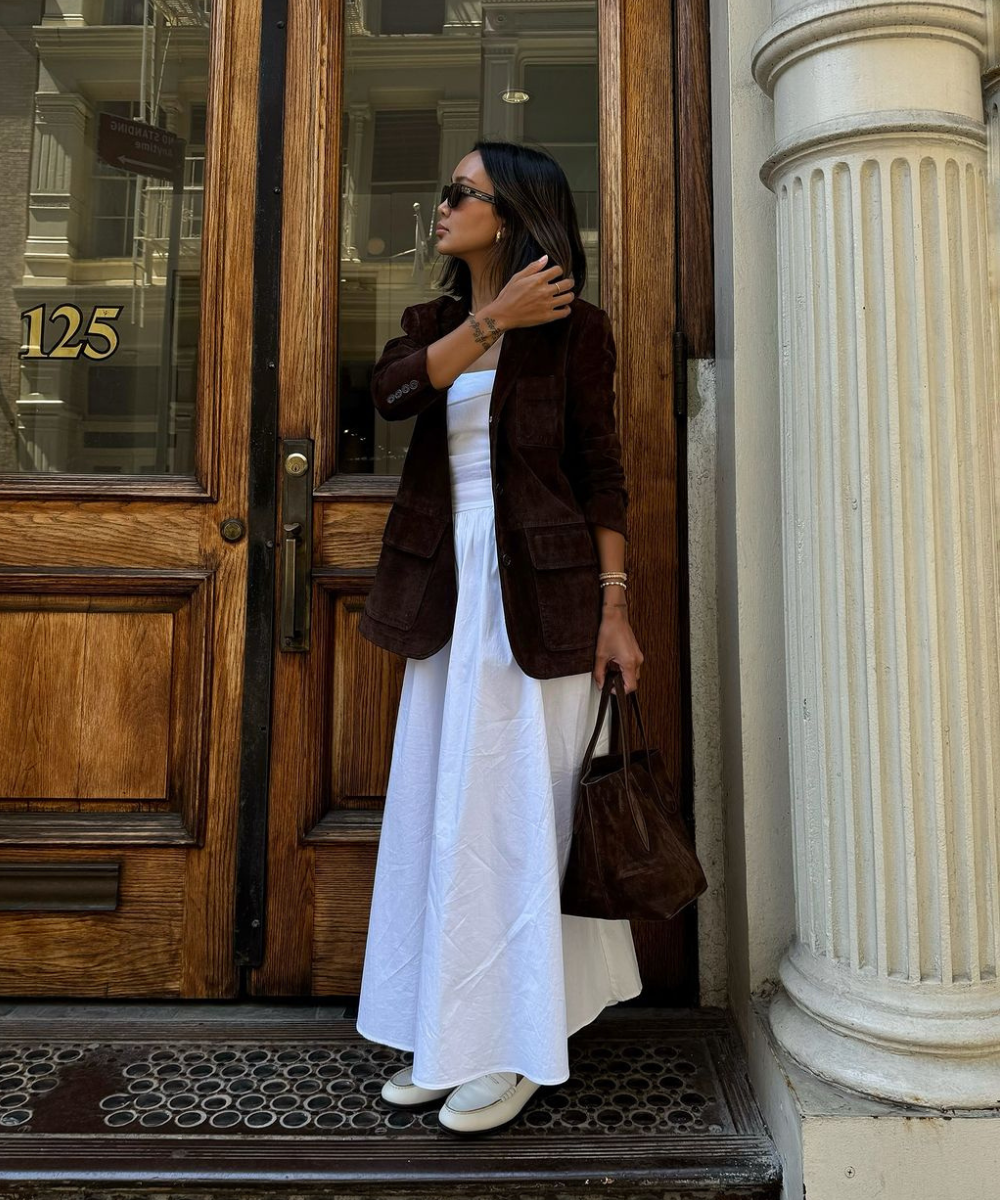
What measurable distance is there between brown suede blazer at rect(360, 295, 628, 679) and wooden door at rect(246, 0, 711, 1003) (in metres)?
0.43

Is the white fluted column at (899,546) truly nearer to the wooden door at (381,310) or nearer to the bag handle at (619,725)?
the bag handle at (619,725)

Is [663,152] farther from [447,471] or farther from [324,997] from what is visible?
[324,997]

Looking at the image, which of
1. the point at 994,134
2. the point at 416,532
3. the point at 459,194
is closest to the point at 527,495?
the point at 416,532

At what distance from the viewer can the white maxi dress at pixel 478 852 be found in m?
1.64

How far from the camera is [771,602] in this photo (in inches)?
75.6

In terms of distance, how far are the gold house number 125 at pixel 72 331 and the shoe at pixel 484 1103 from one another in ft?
5.98

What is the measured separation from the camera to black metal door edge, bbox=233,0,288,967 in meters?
2.18

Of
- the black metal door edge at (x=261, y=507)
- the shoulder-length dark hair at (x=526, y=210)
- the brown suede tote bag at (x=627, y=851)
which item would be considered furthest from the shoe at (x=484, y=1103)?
the shoulder-length dark hair at (x=526, y=210)

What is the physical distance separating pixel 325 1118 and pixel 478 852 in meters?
0.57

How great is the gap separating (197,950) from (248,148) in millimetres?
1879

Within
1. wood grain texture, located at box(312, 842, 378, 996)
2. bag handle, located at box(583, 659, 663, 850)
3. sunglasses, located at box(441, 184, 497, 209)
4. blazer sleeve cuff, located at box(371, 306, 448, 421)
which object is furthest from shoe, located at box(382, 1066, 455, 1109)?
sunglasses, located at box(441, 184, 497, 209)

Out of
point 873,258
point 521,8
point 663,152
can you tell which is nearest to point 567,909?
point 873,258

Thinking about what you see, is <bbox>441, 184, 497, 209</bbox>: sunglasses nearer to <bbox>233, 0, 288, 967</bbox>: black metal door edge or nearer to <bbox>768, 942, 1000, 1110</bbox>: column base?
<bbox>233, 0, 288, 967</bbox>: black metal door edge

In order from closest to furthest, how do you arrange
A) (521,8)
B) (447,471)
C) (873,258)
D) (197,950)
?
(873,258) < (447,471) < (197,950) < (521,8)
